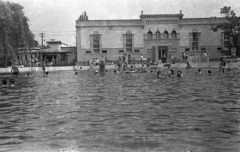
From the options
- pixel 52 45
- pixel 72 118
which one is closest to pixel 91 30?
pixel 52 45

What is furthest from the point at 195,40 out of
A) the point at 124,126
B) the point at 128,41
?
the point at 124,126

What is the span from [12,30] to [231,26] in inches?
1229

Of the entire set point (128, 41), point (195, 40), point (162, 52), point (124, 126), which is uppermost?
point (195, 40)

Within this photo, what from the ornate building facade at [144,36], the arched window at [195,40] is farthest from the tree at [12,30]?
the arched window at [195,40]

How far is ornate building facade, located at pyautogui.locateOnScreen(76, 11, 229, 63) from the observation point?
2186 inches

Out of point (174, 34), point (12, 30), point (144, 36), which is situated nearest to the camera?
point (12, 30)

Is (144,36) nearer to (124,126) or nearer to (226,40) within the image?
(226,40)

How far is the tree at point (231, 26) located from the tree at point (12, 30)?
2732 cm

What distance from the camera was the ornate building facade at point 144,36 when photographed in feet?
182

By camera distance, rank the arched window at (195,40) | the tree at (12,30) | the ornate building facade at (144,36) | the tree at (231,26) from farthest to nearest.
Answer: the arched window at (195,40) → the ornate building facade at (144,36) → the tree at (231,26) → the tree at (12,30)

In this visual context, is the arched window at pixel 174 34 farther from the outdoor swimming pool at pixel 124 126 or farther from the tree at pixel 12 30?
the outdoor swimming pool at pixel 124 126

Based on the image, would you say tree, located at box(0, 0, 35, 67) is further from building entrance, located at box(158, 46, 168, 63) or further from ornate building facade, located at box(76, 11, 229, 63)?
building entrance, located at box(158, 46, 168, 63)

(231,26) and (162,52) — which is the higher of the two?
(231,26)

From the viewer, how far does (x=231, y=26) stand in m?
50.3
